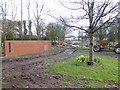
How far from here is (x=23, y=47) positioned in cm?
2462

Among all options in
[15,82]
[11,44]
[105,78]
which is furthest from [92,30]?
[11,44]

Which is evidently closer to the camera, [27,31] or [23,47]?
[23,47]

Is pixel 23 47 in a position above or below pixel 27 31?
below

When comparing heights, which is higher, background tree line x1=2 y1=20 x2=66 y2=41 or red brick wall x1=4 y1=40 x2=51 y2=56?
background tree line x1=2 y1=20 x2=66 y2=41

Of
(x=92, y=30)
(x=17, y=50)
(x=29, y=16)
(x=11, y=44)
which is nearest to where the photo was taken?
(x=92, y=30)

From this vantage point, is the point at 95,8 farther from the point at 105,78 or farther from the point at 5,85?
the point at 5,85

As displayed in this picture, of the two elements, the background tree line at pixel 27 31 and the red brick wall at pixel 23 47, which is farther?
the background tree line at pixel 27 31

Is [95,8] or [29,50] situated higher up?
[95,8]

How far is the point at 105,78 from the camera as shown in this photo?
8305 millimetres

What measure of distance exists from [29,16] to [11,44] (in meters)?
14.8

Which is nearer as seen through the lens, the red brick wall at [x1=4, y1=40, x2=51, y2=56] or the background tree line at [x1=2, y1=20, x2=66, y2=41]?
the red brick wall at [x1=4, y1=40, x2=51, y2=56]

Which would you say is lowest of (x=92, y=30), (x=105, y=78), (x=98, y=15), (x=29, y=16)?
(x=105, y=78)

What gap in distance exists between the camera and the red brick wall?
69.5 feet

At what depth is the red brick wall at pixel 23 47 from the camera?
834 inches
